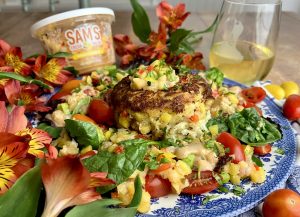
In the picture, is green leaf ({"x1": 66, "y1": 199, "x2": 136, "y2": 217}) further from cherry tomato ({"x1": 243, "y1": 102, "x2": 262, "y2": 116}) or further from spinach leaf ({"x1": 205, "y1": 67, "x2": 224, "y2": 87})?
spinach leaf ({"x1": 205, "y1": 67, "x2": 224, "y2": 87})

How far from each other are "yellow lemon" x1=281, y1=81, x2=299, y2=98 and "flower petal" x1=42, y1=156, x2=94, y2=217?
61.8 inches

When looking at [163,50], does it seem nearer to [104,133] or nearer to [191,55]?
[191,55]

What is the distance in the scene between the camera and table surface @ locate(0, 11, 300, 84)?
8.84ft

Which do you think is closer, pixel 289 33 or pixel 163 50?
pixel 163 50

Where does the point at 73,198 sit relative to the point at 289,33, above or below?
above

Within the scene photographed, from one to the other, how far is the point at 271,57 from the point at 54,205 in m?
1.68

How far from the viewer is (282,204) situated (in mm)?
1276

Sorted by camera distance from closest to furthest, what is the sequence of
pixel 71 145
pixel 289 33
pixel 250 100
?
pixel 71 145, pixel 250 100, pixel 289 33

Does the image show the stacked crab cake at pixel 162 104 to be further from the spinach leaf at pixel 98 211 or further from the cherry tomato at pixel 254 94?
the spinach leaf at pixel 98 211

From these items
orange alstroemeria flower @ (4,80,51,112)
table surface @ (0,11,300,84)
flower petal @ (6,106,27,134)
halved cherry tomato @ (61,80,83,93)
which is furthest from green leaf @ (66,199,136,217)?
table surface @ (0,11,300,84)

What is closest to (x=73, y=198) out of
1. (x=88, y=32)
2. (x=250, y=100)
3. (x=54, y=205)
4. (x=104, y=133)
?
(x=54, y=205)

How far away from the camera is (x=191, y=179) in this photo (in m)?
1.41

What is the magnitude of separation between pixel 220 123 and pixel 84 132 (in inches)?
22.3

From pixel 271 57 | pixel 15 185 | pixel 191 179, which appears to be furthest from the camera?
pixel 271 57
